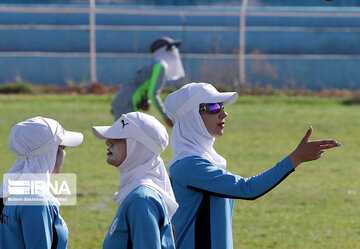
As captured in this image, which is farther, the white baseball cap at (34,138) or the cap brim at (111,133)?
the white baseball cap at (34,138)

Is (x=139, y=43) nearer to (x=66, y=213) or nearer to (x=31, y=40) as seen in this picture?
(x=31, y=40)

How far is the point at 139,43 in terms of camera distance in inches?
989

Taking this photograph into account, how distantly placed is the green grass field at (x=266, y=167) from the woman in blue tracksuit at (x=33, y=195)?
3.19m

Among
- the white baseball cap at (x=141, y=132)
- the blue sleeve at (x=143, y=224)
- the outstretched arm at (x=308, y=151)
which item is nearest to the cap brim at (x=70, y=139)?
the white baseball cap at (x=141, y=132)

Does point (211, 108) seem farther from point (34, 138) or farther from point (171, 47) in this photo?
point (171, 47)

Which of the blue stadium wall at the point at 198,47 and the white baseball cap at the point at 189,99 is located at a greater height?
the white baseball cap at the point at 189,99

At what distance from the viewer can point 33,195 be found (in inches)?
160

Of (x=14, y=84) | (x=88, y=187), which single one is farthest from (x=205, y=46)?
(x=88, y=187)

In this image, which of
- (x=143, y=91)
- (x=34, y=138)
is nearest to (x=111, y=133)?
(x=34, y=138)

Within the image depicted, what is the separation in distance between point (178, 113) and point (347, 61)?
19.2 metres

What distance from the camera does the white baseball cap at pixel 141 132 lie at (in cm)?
384

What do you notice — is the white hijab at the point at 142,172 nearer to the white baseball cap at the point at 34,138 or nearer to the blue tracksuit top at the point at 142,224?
the blue tracksuit top at the point at 142,224

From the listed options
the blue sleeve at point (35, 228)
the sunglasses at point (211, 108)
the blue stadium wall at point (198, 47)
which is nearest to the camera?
the blue sleeve at point (35, 228)

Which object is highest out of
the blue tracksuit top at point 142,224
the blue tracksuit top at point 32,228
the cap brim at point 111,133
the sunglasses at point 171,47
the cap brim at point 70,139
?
the cap brim at point 111,133
